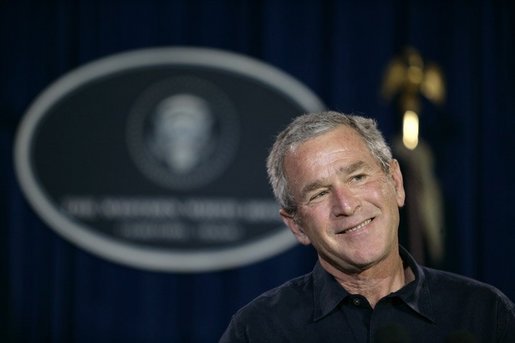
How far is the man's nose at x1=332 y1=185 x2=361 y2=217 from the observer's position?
1533 millimetres

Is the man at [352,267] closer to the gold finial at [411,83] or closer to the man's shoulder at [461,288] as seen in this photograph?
the man's shoulder at [461,288]

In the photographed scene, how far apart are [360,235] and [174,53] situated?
2516 mm

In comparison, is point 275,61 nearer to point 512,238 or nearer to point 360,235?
point 512,238

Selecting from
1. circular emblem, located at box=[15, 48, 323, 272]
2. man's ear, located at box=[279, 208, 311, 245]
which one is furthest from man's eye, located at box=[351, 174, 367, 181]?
circular emblem, located at box=[15, 48, 323, 272]

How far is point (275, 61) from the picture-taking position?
393 cm

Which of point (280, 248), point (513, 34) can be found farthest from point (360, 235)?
point (513, 34)

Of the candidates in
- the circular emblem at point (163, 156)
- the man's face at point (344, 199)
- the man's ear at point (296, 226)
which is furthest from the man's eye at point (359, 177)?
the circular emblem at point (163, 156)

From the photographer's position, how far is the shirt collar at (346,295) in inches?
62.6

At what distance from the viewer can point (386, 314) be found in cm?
159

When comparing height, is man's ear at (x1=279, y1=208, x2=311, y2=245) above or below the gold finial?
below

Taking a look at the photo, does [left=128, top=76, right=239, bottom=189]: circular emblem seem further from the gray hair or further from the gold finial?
the gray hair

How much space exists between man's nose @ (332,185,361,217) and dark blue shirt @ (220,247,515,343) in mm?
164

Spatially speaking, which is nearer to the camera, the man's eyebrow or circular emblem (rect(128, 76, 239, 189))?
the man's eyebrow

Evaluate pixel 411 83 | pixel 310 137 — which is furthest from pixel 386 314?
pixel 411 83
